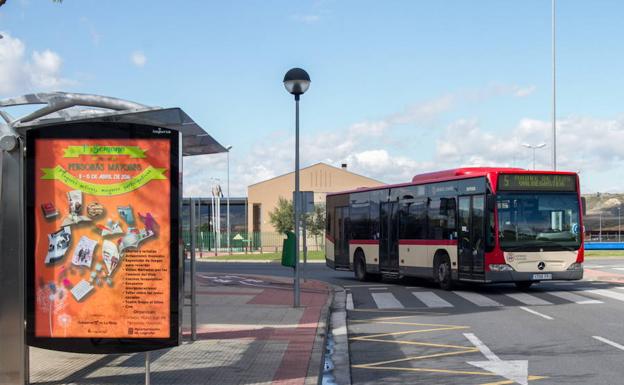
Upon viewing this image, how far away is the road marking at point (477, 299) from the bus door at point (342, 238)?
7080 millimetres

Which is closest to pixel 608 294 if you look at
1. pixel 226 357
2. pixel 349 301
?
pixel 349 301

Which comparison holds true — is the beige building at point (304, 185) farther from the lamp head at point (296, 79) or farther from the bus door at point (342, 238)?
the lamp head at point (296, 79)

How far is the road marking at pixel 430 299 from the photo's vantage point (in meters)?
17.2

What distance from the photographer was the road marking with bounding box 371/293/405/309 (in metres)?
17.1

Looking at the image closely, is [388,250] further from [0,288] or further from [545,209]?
[0,288]

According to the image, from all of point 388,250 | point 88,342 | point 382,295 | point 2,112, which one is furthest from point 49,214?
point 388,250

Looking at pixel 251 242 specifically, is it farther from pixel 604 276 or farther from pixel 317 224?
pixel 604 276

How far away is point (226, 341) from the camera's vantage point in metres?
10.9

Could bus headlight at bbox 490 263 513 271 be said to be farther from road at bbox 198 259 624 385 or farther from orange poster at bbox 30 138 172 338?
orange poster at bbox 30 138 172 338

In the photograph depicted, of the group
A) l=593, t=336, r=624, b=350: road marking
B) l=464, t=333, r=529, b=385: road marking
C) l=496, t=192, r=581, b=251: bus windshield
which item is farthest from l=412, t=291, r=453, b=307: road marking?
l=464, t=333, r=529, b=385: road marking

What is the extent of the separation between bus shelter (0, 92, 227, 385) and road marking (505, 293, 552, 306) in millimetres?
11447

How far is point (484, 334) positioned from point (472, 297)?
668 cm

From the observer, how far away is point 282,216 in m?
77.1

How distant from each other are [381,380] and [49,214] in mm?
3970
